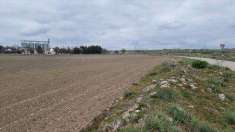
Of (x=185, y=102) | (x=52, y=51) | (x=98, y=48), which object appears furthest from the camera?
(x=98, y=48)

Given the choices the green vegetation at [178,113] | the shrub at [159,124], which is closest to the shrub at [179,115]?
the green vegetation at [178,113]

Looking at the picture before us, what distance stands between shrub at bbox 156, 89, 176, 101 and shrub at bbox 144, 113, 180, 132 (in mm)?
2998

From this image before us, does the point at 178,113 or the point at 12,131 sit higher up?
the point at 178,113

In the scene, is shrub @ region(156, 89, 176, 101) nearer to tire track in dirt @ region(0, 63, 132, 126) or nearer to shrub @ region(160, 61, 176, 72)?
tire track in dirt @ region(0, 63, 132, 126)

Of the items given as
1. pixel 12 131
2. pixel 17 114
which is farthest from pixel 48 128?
pixel 17 114

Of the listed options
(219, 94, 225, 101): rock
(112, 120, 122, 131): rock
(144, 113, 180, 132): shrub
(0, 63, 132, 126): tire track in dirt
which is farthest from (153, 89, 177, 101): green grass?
(0, 63, 132, 126): tire track in dirt

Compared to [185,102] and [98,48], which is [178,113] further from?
[98,48]

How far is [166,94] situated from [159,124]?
3744 mm

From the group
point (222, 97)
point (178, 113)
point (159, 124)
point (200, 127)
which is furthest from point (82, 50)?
point (159, 124)

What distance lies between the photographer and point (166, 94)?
984cm

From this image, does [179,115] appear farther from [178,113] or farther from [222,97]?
→ [222,97]

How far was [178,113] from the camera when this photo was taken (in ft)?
24.0

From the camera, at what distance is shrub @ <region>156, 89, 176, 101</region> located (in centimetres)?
965

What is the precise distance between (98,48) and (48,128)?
467ft
